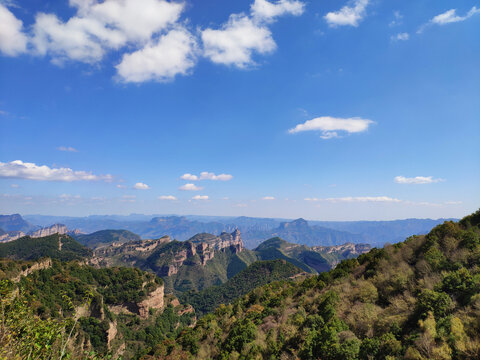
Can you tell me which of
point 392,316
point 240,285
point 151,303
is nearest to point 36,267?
point 151,303

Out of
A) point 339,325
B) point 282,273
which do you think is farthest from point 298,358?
point 282,273

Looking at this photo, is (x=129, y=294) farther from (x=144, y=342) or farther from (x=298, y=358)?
(x=298, y=358)

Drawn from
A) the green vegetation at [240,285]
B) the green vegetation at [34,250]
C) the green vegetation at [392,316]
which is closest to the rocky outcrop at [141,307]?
the green vegetation at [240,285]

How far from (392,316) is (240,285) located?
159547mm

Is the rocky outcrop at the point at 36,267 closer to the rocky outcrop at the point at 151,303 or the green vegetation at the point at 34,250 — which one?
the rocky outcrop at the point at 151,303

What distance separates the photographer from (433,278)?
68.7 ft

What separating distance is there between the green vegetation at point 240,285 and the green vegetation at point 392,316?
4972 inches

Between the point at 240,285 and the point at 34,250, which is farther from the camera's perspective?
the point at 34,250

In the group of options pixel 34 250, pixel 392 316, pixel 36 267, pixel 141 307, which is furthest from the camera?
pixel 34 250

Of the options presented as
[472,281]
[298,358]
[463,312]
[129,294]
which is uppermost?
[472,281]

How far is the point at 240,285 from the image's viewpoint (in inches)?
6432

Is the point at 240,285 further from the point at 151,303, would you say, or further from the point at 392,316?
the point at 392,316

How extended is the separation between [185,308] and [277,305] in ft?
320

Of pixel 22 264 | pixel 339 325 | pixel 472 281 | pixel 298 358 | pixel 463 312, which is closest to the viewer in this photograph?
pixel 463 312
